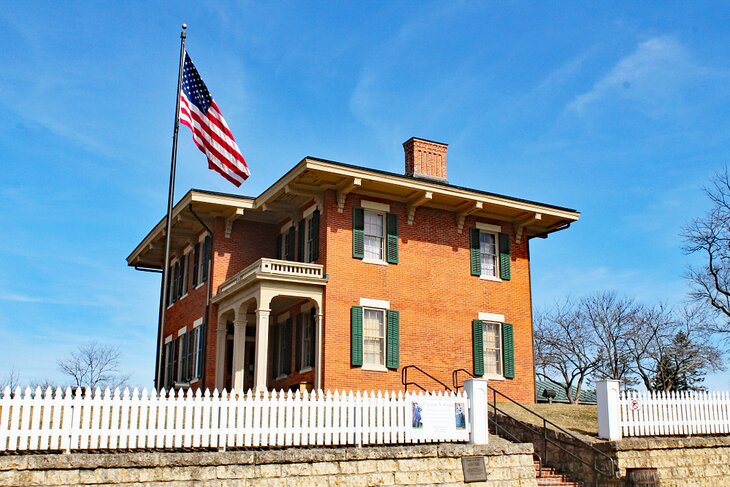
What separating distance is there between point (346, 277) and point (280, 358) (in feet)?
13.8

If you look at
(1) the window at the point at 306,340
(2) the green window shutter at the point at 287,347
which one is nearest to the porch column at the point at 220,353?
(2) the green window shutter at the point at 287,347

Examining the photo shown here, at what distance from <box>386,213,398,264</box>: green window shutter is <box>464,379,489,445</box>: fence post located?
761 cm

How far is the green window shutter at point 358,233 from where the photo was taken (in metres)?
23.0

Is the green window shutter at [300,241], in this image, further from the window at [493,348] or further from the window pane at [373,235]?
the window at [493,348]

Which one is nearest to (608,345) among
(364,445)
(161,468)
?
(364,445)

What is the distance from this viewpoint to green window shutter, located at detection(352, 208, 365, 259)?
75.6 ft

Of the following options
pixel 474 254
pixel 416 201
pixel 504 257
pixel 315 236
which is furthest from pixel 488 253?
pixel 315 236

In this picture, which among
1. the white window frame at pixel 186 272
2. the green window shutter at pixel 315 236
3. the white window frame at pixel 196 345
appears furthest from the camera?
the white window frame at pixel 186 272

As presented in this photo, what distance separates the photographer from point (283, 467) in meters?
14.0

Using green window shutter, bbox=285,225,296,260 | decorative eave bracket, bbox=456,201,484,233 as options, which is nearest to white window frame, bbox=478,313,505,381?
decorative eave bracket, bbox=456,201,484,233

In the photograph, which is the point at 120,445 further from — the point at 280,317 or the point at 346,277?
the point at 280,317

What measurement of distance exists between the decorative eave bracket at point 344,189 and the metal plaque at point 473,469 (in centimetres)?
918

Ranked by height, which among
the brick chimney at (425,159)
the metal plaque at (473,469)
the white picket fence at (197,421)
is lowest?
the metal plaque at (473,469)

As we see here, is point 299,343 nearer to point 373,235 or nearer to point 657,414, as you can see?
point 373,235
